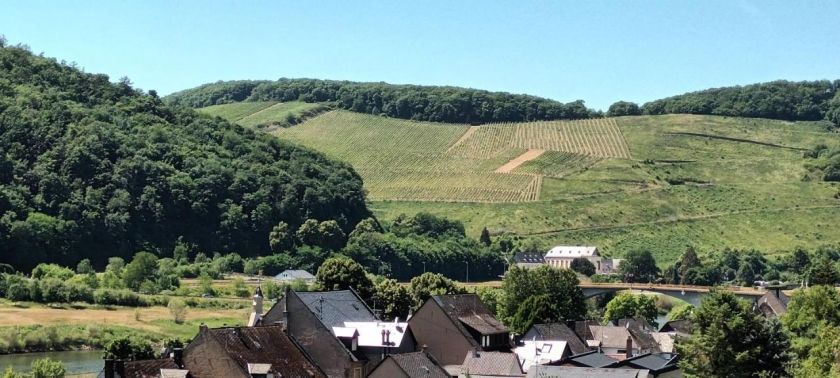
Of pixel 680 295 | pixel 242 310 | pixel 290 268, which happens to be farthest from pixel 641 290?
pixel 242 310

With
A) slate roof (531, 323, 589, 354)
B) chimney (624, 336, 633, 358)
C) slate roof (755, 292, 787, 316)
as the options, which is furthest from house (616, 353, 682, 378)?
slate roof (755, 292, 787, 316)

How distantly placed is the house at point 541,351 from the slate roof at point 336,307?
9.32 meters

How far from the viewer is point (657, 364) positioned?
72375 mm

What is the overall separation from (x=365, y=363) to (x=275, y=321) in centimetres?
529

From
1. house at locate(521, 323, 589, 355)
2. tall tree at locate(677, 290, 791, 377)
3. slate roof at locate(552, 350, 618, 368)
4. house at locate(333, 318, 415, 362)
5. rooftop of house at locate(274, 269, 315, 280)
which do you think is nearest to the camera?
tall tree at locate(677, 290, 791, 377)

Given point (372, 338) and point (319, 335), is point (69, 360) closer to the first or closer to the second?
point (372, 338)

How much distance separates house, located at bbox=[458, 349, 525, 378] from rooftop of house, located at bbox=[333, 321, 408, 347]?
13.6 feet

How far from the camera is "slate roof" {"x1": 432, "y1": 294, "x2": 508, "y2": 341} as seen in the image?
7925cm

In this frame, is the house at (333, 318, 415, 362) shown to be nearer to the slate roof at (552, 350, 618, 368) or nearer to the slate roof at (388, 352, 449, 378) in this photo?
the slate roof at (388, 352, 449, 378)

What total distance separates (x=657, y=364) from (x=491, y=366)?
920 centimetres

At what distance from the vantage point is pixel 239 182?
194875 millimetres

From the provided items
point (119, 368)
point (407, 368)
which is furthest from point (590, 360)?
point (119, 368)

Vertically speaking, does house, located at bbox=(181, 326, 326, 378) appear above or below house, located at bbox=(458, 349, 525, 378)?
above

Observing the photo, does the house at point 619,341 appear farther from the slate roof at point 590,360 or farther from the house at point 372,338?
the house at point 372,338
